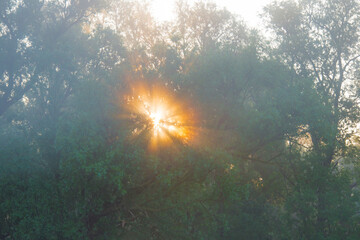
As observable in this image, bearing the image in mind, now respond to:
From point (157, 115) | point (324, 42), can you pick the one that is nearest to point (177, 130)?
point (157, 115)

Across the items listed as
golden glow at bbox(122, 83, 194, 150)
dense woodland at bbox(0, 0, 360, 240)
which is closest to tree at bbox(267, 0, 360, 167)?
dense woodland at bbox(0, 0, 360, 240)

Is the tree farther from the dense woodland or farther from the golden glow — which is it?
the golden glow

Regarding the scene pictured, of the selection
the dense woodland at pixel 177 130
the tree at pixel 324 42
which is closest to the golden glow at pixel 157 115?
the dense woodland at pixel 177 130

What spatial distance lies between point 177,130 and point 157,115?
70.0 inches

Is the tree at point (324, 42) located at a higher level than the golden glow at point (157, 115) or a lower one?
higher

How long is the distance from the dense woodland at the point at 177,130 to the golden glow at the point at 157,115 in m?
0.10

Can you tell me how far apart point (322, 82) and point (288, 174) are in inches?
395

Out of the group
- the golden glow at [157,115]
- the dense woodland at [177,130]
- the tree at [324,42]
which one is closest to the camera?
the dense woodland at [177,130]

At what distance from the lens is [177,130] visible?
65.8 ft

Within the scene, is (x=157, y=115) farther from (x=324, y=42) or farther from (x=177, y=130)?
(x=324, y=42)

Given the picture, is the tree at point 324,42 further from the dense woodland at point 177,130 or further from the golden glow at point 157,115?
the golden glow at point 157,115

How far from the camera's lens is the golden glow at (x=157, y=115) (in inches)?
747

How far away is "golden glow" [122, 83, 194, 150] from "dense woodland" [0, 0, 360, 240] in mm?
99

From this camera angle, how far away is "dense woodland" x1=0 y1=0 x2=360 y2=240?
679 inches
